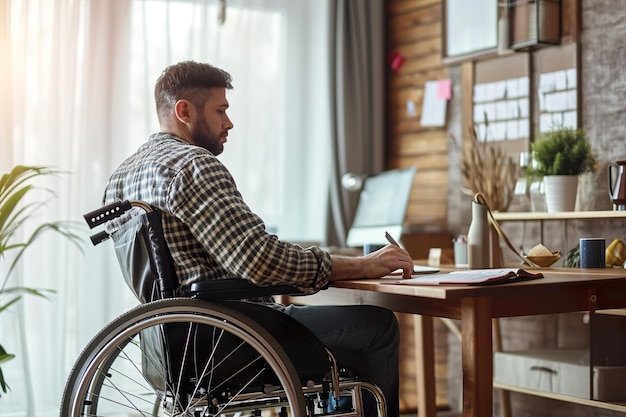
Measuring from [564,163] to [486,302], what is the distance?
1.19 m

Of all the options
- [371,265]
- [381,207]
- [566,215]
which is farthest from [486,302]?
[381,207]

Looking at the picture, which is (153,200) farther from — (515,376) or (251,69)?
(251,69)

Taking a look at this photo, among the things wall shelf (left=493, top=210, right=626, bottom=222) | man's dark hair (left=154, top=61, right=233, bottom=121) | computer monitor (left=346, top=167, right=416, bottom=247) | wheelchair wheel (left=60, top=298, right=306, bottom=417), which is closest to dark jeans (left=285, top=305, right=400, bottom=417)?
wheelchair wheel (left=60, top=298, right=306, bottom=417)

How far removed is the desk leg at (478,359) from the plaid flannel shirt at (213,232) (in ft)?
1.14

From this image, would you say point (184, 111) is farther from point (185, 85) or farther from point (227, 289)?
point (227, 289)

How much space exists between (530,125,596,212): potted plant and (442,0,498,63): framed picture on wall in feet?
2.41

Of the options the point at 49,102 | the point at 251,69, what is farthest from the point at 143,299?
the point at 251,69

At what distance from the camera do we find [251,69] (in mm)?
4035

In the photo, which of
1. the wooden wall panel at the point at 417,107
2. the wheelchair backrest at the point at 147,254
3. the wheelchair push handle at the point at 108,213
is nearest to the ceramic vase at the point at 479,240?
the wheelchair backrest at the point at 147,254

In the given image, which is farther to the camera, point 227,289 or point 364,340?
point 364,340

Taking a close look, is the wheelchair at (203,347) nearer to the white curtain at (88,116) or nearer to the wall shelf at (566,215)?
the wall shelf at (566,215)

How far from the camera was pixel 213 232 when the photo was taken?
1.93 metres

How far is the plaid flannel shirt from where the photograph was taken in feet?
6.32

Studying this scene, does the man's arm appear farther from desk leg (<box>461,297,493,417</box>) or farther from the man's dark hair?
the man's dark hair
